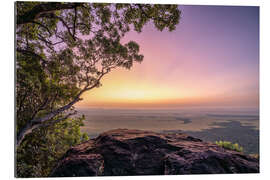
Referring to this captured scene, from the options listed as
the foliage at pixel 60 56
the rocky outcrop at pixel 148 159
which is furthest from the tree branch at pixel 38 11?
the rocky outcrop at pixel 148 159

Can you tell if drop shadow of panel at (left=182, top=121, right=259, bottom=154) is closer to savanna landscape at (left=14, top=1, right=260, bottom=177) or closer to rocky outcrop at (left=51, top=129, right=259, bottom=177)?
savanna landscape at (left=14, top=1, right=260, bottom=177)

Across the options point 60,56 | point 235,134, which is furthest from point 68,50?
point 235,134

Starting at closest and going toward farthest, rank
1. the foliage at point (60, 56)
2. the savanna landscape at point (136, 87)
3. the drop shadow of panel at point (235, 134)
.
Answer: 1. the savanna landscape at point (136, 87)
2. the foliage at point (60, 56)
3. the drop shadow of panel at point (235, 134)

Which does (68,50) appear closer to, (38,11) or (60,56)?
(60,56)

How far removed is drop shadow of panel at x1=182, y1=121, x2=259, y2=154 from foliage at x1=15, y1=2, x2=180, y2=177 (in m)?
3.13

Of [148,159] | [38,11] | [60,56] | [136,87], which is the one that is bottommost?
[148,159]

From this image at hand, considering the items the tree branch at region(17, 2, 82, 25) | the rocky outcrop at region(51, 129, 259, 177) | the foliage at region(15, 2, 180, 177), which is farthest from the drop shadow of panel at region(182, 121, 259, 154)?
the tree branch at region(17, 2, 82, 25)

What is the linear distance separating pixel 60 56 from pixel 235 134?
5.33 metres

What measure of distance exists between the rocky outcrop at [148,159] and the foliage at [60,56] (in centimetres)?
111

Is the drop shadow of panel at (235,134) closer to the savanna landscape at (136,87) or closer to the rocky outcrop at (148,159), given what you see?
the savanna landscape at (136,87)

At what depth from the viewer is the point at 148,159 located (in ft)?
9.36

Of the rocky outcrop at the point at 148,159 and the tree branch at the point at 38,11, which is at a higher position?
the tree branch at the point at 38,11

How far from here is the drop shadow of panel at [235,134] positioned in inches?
134

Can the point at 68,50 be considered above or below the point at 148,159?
above
